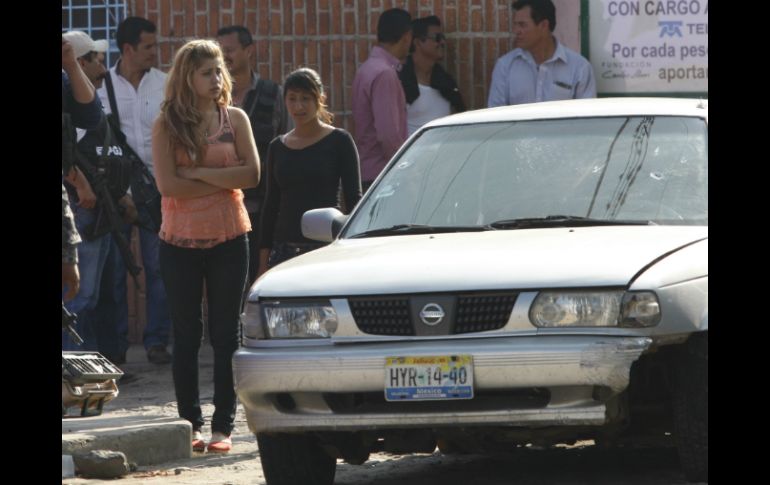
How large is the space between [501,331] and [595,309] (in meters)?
0.34

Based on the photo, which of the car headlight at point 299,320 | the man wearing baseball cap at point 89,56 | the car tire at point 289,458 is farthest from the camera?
the man wearing baseball cap at point 89,56

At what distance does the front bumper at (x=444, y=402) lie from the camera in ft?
22.1

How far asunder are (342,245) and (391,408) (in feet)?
3.81

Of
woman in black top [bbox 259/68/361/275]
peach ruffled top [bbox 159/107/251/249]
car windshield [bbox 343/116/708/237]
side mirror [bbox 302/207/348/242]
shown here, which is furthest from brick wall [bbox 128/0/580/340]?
side mirror [bbox 302/207/348/242]

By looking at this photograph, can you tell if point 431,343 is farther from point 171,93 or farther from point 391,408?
point 171,93

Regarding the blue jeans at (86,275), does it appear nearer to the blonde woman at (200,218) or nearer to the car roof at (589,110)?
the blonde woman at (200,218)

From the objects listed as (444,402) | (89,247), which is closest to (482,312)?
(444,402)

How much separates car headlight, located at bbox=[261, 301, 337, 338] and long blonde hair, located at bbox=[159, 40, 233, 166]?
7.31 ft

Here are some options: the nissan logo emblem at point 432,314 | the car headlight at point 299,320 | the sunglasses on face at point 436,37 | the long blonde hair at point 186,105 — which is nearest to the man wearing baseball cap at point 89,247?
the long blonde hair at point 186,105

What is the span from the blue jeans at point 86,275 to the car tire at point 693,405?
18.3 feet

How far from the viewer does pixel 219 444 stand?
931 centimetres

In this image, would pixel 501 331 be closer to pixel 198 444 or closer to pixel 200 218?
pixel 200 218
